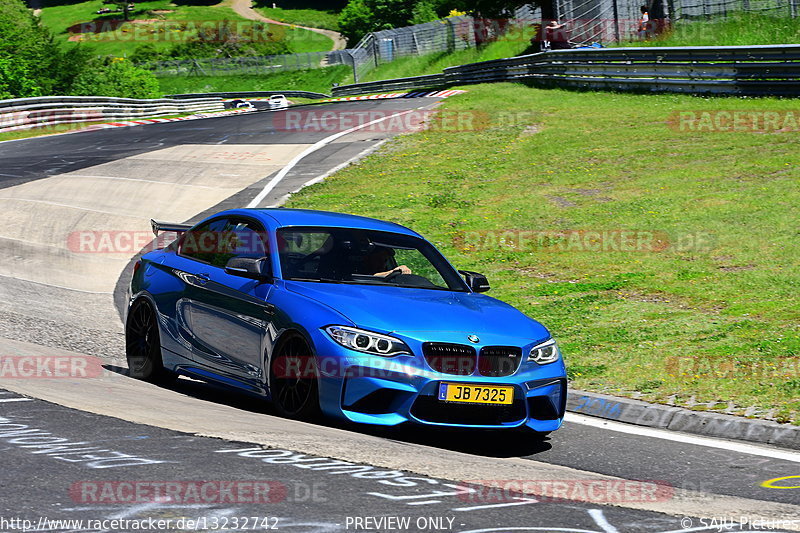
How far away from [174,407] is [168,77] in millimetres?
93919

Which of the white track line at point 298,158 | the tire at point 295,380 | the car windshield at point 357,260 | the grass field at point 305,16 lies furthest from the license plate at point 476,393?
the grass field at point 305,16

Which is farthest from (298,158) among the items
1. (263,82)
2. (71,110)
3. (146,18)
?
(146,18)

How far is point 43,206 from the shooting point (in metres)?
19.0

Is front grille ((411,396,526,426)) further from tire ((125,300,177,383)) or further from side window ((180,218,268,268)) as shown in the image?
tire ((125,300,177,383))

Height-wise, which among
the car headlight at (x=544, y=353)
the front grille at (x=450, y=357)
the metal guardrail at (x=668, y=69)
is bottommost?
the car headlight at (x=544, y=353)

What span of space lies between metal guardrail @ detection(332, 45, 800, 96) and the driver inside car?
67.8 ft

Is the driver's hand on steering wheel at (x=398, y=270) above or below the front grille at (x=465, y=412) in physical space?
above

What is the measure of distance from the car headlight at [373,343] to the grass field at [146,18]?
113651 millimetres

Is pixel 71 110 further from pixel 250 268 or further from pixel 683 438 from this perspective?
pixel 683 438

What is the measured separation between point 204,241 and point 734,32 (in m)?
31.2

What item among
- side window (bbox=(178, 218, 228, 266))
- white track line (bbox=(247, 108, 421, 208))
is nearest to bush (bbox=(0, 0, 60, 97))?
white track line (bbox=(247, 108, 421, 208))

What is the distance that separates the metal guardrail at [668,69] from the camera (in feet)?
89.5

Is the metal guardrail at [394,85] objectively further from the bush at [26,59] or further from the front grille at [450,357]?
the front grille at [450,357]

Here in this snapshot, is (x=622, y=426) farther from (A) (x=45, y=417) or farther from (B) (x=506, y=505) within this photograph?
(A) (x=45, y=417)
